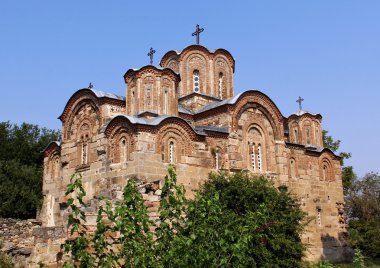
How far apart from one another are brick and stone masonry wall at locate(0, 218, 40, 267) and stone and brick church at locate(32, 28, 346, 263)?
1.33 metres

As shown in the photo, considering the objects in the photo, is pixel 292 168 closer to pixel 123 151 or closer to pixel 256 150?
pixel 256 150

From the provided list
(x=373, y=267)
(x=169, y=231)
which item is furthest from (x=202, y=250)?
(x=373, y=267)

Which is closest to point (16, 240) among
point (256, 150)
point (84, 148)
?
point (84, 148)

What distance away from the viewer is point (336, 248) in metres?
18.0

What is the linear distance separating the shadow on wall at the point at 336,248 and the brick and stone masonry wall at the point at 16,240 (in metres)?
Answer: 11.2

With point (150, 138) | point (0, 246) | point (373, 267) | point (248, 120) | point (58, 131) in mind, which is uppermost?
point (58, 131)

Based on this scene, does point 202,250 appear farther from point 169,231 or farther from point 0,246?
point 0,246

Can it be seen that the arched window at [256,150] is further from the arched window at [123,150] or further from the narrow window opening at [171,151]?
the arched window at [123,150]

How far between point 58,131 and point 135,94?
15.9m

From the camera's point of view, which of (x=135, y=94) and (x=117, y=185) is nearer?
(x=117, y=185)


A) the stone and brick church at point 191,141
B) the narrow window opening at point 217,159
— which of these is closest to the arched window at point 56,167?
the stone and brick church at point 191,141

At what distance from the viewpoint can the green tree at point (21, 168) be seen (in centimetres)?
2283

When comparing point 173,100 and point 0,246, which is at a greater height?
point 173,100

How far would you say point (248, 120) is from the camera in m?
16.2
